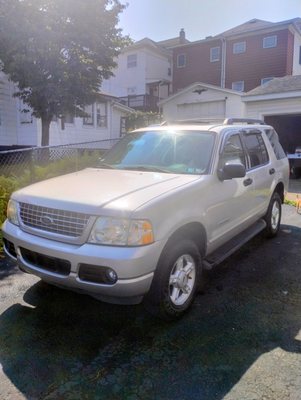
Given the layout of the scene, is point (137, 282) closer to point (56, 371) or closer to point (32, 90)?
point (56, 371)

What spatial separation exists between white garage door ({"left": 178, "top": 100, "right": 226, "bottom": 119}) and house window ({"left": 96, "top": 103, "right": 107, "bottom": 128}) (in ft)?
15.0

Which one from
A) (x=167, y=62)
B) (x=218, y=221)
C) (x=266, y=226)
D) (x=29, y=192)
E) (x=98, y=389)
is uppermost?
(x=167, y=62)

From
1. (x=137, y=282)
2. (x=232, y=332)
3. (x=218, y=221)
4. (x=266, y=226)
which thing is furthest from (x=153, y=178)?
(x=266, y=226)

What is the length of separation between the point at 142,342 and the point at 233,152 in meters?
2.51

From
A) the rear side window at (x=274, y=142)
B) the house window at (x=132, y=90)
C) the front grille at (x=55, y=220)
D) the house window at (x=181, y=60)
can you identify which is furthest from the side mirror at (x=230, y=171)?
the house window at (x=132, y=90)

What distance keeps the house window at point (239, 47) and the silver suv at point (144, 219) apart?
2489cm

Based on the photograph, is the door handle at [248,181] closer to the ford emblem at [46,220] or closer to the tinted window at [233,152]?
the tinted window at [233,152]

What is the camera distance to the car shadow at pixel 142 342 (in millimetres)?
2381

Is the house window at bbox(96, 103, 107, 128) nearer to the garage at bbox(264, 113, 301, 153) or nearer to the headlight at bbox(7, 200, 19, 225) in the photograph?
the garage at bbox(264, 113, 301, 153)

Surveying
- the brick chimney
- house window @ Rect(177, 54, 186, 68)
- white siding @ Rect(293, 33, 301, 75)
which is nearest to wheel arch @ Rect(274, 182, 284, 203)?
white siding @ Rect(293, 33, 301, 75)

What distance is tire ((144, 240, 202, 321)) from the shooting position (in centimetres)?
293

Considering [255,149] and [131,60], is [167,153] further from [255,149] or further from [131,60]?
[131,60]

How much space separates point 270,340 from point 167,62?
33.8m

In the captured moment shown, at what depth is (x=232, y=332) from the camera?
118 inches
